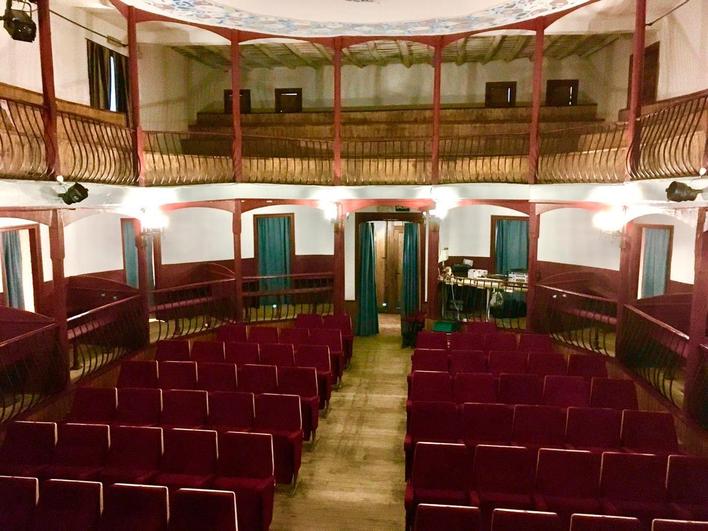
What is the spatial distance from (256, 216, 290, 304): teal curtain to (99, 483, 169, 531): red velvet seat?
9.92 metres

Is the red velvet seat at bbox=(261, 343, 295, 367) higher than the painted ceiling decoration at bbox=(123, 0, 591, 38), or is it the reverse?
the painted ceiling decoration at bbox=(123, 0, 591, 38)

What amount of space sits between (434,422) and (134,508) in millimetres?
3360

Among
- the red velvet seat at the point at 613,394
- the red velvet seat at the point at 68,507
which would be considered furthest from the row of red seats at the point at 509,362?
the red velvet seat at the point at 68,507

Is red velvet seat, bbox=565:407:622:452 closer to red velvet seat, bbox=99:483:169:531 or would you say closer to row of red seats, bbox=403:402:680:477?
row of red seats, bbox=403:402:680:477

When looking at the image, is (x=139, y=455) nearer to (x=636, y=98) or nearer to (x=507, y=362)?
(x=507, y=362)

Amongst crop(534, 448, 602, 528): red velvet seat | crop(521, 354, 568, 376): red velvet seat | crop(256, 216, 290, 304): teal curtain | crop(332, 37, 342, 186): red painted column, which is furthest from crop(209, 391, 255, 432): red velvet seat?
crop(256, 216, 290, 304): teal curtain

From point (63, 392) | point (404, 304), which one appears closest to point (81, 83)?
point (63, 392)

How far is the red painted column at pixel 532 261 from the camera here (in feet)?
35.1

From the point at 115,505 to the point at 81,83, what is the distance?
Result: 31.2ft

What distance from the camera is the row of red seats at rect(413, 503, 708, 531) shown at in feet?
13.8

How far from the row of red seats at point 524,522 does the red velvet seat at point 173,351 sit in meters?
5.63

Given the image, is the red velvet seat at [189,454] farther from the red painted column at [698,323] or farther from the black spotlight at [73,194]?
the red painted column at [698,323]

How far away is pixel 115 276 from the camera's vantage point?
12.1 m

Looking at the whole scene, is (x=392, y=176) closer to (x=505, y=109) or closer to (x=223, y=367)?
(x=505, y=109)
